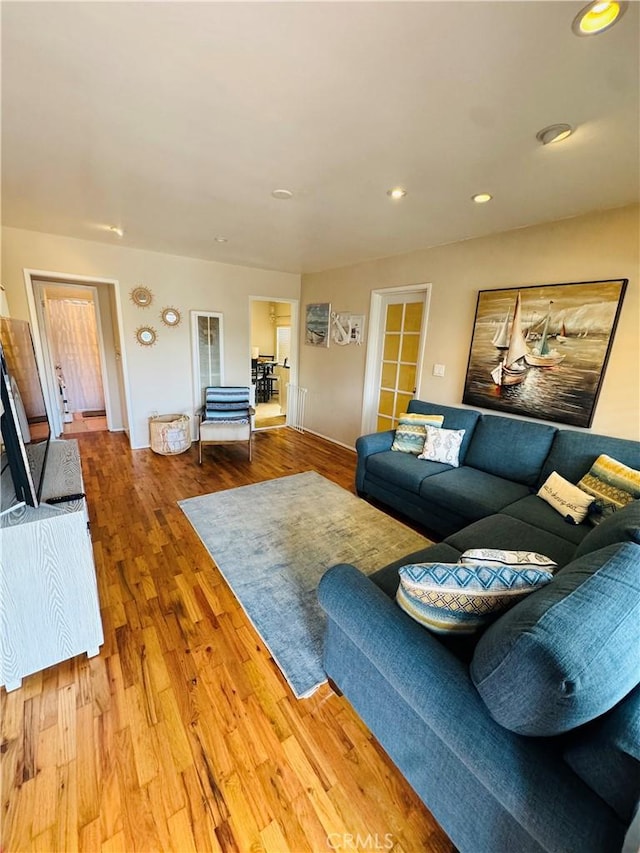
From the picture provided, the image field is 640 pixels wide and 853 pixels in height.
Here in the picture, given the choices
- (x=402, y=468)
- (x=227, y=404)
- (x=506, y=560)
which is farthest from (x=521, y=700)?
(x=227, y=404)

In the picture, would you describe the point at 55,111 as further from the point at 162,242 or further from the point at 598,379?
the point at 598,379

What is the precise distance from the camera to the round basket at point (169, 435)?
13.6 ft

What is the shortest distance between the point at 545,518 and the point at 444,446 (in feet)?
3.19

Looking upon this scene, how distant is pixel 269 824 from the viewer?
42.6 inches

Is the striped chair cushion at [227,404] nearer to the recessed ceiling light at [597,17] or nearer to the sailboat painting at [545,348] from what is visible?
the sailboat painting at [545,348]

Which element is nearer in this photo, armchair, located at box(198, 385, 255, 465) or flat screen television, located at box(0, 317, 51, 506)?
flat screen television, located at box(0, 317, 51, 506)

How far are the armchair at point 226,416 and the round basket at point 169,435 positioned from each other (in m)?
0.28

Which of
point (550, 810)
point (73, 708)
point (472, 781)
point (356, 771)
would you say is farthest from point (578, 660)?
point (73, 708)

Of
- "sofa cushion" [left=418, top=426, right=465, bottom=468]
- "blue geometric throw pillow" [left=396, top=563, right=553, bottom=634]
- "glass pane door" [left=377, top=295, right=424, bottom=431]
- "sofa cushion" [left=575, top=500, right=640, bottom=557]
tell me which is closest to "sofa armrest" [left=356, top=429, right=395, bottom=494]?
"sofa cushion" [left=418, top=426, right=465, bottom=468]

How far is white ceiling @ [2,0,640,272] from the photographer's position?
42.7 inches

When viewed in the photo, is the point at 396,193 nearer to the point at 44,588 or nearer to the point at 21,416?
the point at 21,416

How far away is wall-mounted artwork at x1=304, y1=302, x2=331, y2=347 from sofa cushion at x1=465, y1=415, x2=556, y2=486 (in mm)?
2758

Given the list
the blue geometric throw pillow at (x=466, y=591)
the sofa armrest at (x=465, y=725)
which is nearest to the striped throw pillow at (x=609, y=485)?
the blue geometric throw pillow at (x=466, y=591)

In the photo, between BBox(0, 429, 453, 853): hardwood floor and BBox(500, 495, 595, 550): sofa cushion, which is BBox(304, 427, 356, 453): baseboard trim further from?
BBox(0, 429, 453, 853): hardwood floor
